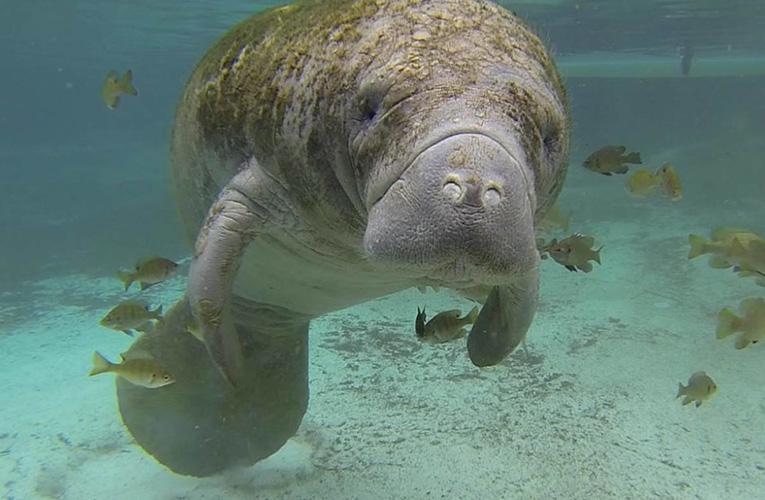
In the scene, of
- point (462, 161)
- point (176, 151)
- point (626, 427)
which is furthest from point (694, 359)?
point (462, 161)

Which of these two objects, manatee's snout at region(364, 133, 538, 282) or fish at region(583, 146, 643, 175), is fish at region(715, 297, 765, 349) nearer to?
fish at region(583, 146, 643, 175)

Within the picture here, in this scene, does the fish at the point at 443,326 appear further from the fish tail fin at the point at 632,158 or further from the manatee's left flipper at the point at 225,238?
the fish tail fin at the point at 632,158

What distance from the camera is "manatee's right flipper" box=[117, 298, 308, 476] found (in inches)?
168

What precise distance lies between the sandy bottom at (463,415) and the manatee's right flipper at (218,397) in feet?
0.98

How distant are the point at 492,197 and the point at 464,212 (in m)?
0.08

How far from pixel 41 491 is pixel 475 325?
11.3 ft

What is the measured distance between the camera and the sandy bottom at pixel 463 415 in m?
4.43

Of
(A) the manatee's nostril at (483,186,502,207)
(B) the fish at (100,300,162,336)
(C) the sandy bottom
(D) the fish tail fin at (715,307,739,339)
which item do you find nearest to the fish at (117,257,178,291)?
(B) the fish at (100,300,162,336)

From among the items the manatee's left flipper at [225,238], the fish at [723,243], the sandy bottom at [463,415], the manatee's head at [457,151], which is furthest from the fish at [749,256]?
the manatee's left flipper at [225,238]

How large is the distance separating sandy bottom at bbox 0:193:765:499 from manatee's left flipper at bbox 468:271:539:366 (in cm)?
130

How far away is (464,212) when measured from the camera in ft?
5.13

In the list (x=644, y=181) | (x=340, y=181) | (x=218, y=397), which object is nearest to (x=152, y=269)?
(x=218, y=397)

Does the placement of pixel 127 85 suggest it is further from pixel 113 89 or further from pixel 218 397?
pixel 218 397

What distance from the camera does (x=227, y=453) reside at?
4.52 metres
